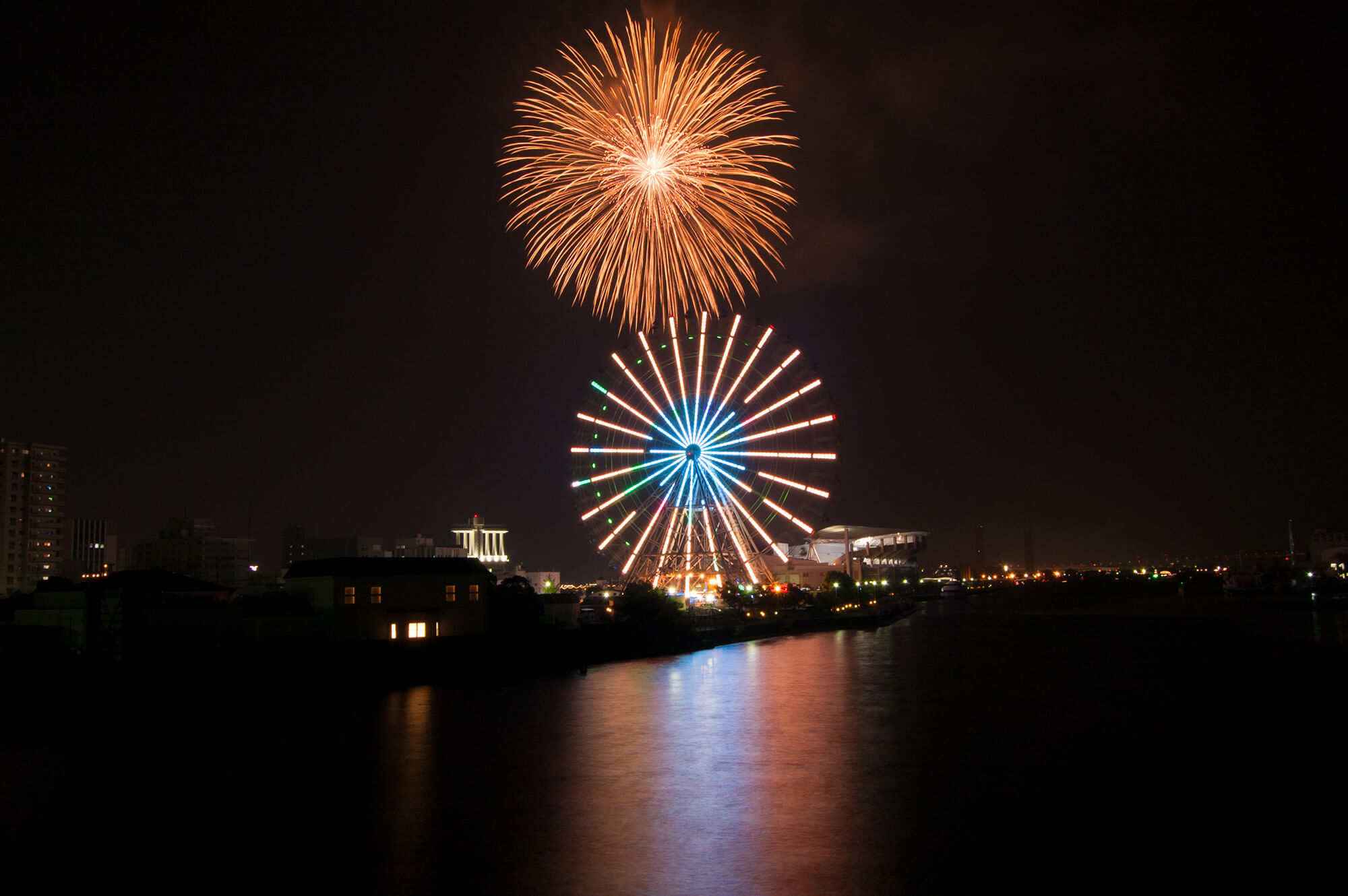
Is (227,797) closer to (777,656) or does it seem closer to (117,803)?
(117,803)

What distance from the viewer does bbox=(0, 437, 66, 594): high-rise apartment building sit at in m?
80.9

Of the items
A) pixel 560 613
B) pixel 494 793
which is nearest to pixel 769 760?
pixel 494 793

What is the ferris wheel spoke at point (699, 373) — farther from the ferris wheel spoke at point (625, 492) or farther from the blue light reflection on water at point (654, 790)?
the blue light reflection on water at point (654, 790)

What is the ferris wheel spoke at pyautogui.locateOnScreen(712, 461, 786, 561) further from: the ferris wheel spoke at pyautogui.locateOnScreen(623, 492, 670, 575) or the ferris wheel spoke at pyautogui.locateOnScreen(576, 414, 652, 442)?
the ferris wheel spoke at pyautogui.locateOnScreen(576, 414, 652, 442)

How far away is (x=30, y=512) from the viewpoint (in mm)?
83000

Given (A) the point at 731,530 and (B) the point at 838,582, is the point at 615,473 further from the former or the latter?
(B) the point at 838,582

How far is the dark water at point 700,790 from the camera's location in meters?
10.9

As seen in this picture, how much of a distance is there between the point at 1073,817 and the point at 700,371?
38.1 m

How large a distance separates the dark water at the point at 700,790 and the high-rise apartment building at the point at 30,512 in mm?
70359

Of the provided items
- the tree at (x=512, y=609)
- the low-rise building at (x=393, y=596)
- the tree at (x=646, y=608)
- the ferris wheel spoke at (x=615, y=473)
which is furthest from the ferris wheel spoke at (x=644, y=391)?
the low-rise building at (x=393, y=596)

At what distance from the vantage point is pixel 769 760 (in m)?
17.6

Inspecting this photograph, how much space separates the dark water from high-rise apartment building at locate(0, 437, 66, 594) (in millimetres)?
70359

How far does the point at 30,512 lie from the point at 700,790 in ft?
286

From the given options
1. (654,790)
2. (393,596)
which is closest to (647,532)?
(393,596)
